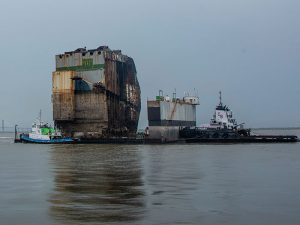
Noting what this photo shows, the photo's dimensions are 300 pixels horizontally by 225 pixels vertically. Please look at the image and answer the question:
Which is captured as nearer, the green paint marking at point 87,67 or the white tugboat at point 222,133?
the white tugboat at point 222,133

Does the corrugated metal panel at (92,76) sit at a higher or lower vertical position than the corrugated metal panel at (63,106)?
higher

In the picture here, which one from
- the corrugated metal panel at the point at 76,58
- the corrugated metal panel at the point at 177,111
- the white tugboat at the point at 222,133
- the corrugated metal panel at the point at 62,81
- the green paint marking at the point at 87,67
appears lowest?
the white tugboat at the point at 222,133

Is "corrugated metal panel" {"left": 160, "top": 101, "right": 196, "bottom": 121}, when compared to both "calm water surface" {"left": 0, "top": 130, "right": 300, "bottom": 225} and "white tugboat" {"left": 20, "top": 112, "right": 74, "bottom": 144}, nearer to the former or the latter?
"white tugboat" {"left": 20, "top": 112, "right": 74, "bottom": 144}

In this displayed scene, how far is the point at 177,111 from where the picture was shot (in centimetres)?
7475

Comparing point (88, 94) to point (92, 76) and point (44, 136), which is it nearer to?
point (92, 76)

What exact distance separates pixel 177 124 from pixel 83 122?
51.9 ft

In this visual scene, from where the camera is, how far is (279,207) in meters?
14.0

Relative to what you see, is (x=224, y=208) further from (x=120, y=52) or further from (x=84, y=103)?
(x=120, y=52)

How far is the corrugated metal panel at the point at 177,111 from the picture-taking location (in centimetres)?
7019

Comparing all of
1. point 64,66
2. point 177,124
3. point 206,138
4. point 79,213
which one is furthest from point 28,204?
Result: point 64,66

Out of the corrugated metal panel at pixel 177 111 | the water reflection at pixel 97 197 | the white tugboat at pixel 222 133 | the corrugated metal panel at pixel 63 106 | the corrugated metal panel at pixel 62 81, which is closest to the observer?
the water reflection at pixel 97 197

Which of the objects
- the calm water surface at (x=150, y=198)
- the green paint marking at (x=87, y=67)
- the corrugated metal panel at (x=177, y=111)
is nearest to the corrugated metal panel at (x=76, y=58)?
the green paint marking at (x=87, y=67)

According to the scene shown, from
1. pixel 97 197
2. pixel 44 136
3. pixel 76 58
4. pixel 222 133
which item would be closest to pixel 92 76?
pixel 76 58

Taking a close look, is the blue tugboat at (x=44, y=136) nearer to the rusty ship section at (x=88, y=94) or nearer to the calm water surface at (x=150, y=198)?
the rusty ship section at (x=88, y=94)
